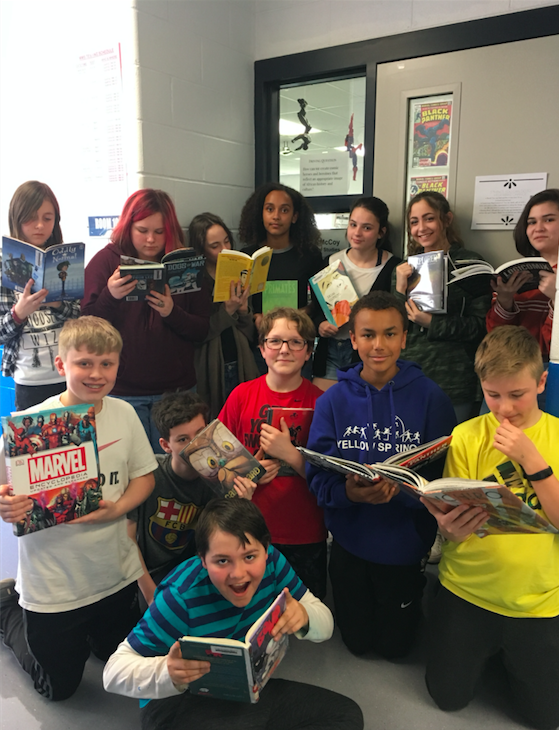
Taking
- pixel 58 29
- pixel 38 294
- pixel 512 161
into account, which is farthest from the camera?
pixel 58 29

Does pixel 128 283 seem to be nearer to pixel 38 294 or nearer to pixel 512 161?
pixel 38 294

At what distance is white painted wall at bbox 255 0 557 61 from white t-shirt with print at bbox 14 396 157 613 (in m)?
2.36

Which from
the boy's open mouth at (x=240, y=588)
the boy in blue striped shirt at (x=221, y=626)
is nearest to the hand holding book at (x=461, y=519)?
the boy in blue striped shirt at (x=221, y=626)

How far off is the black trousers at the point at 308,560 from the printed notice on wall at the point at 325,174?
1988mm

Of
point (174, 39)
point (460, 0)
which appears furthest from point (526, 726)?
point (174, 39)

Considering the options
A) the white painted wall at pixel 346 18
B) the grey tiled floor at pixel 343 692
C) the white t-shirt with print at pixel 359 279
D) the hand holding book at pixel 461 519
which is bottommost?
the grey tiled floor at pixel 343 692

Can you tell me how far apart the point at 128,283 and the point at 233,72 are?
66.2 inches

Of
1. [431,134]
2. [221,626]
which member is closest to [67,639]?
[221,626]

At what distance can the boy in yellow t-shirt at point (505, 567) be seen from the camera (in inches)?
58.6

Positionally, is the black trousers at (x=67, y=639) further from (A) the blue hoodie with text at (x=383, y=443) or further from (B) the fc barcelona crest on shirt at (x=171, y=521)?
(A) the blue hoodie with text at (x=383, y=443)

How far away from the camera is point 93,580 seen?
165cm

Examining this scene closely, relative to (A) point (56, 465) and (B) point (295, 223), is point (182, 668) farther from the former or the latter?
(B) point (295, 223)

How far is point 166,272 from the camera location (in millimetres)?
2162

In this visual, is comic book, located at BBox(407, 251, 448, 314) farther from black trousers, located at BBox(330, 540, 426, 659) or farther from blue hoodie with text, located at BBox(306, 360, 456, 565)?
black trousers, located at BBox(330, 540, 426, 659)
